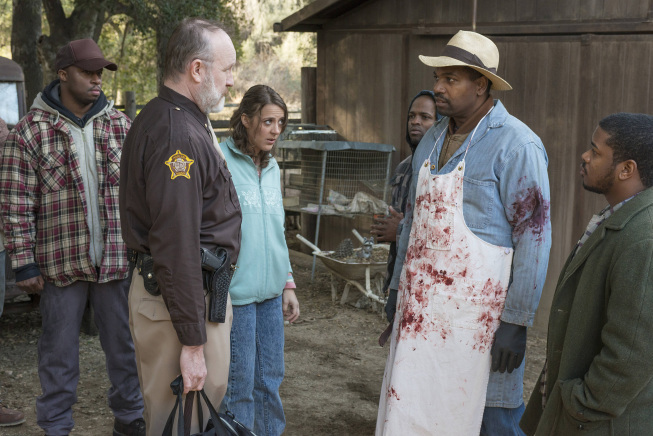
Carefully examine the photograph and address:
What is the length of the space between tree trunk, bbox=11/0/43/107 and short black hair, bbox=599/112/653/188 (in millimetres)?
9973

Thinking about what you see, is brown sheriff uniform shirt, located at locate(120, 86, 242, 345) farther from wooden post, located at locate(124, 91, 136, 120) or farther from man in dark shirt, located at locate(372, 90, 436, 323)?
wooden post, located at locate(124, 91, 136, 120)

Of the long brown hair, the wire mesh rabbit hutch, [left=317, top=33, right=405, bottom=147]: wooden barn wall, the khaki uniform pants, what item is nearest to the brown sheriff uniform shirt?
the khaki uniform pants

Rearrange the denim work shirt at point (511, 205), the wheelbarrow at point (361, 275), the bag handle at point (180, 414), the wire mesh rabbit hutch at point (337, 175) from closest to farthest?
the bag handle at point (180, 414), the denim work shirt at point (511, 205), the wheelbarrow at point (361, 275), the wire mesh rabbit hutch at point (337, 175)

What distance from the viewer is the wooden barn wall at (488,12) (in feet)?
19.9

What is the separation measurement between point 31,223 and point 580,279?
9.42ft

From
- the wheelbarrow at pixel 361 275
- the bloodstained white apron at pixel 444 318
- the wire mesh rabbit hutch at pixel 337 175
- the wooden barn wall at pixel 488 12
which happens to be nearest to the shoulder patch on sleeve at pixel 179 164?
the bloodstained white apron at pixel 444 318

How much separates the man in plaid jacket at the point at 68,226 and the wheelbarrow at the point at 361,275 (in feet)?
10.8

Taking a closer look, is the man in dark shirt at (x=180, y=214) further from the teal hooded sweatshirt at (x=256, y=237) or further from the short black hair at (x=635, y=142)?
the short black hair at (x=635, y=142)

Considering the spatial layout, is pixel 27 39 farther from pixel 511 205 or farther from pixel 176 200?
pixel 511 205

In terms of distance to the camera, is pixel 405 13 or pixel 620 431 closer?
pixel 620 431

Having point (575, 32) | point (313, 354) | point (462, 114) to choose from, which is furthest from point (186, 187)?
point (575, 32)

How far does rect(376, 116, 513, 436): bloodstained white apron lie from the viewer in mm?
2982

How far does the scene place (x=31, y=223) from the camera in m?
3.85

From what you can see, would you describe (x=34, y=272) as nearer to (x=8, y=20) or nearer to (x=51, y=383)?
(x=51, y=383)
